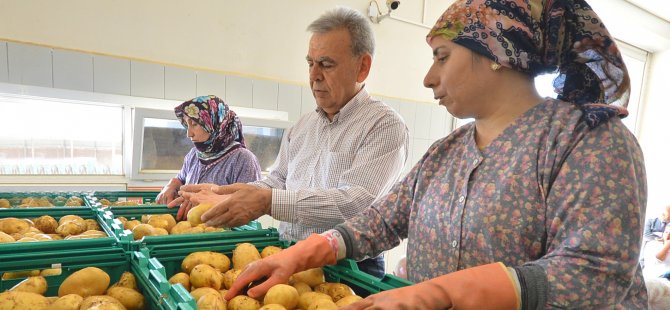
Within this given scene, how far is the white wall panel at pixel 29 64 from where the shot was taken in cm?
225

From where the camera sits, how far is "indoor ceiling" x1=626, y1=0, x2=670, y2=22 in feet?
14.3

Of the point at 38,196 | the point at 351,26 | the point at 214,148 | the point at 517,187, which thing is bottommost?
the point at 38,196

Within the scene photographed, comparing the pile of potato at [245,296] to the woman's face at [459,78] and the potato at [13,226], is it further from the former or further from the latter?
the potato at [13,226]

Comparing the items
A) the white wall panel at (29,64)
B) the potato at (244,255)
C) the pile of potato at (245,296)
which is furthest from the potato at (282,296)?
the white wall panel at (29,64)

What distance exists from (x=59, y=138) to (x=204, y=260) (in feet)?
7.00

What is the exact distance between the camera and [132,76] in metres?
2.58

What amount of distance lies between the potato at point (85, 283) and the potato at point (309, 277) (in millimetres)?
413

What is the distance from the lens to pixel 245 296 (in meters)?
0.84

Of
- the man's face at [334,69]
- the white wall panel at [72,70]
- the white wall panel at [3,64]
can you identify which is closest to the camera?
the man's face at [334,69]

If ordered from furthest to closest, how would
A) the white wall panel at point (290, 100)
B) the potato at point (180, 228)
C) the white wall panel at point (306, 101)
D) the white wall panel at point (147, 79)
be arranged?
the white wall panel at point (306, 101), the white wall panel at point (290, 100), the white wall panel at point (147, 79), the potato at point (180, 228)

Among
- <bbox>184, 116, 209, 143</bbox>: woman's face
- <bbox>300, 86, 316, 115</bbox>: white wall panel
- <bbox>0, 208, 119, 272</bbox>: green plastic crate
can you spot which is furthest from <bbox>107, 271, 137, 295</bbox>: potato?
<bbox>300, 86, 316, 115</bbox>: white wall panel

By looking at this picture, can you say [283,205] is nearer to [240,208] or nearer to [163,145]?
[240,208]

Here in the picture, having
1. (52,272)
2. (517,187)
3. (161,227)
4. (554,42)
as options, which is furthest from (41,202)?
(554,42)

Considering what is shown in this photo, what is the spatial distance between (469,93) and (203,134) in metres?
1.61
